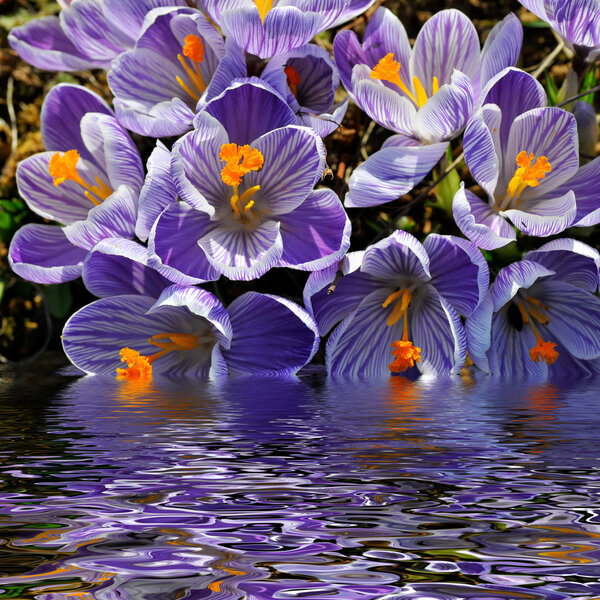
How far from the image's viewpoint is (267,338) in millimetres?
871

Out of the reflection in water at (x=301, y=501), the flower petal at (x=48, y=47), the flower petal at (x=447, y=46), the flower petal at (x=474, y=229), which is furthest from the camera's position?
the flower petal at (x=48, y=47)

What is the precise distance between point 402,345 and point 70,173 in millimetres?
410

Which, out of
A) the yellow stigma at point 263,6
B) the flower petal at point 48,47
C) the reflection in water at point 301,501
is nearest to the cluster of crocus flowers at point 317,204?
the yellow stigma at point 263,6

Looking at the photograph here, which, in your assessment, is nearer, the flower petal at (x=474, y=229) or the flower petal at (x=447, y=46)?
the flower petal at (x=474, y=229)

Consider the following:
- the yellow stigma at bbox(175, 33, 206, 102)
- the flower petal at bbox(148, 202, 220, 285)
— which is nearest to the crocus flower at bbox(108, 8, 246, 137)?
the yellow stigma at bbox(175, 33, 206, 102)

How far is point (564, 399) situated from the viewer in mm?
681

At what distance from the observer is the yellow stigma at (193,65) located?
895 mm

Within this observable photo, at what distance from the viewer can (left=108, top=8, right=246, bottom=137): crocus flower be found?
882mm

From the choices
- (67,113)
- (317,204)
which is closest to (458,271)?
(317,204)

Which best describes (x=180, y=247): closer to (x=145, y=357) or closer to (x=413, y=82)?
(x=145, y=357)

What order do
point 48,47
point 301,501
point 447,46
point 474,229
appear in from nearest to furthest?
point 301,501
point 474,229
point 447,46
point 48,47

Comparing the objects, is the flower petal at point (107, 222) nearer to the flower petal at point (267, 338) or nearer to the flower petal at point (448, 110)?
the flower petal at point (267, 338)

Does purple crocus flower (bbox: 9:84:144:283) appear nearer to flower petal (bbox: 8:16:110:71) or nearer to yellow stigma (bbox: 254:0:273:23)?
A: flower petal (bbox: 8:16:110:71)

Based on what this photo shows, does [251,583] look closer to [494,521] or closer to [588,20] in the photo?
[494,521]
